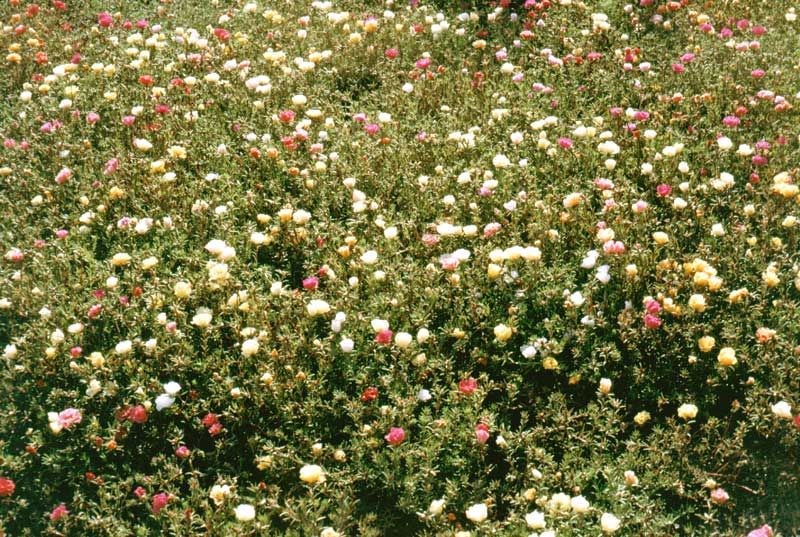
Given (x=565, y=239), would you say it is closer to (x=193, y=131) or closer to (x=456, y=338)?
(x=456, y=338)

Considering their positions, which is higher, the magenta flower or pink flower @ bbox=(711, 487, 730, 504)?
the magenta flower

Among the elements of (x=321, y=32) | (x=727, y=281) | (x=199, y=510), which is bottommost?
(x=199, y=510)

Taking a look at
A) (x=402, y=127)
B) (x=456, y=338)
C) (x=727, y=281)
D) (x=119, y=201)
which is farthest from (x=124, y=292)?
(x=727, y=281)

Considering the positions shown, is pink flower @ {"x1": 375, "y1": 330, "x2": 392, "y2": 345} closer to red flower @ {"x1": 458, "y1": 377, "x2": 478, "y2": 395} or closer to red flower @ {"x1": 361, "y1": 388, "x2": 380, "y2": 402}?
red flower @ {"x1": 361, "y1": 388, "x2": 380, "y2": 402}

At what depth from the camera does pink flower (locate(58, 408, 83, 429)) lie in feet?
11.0

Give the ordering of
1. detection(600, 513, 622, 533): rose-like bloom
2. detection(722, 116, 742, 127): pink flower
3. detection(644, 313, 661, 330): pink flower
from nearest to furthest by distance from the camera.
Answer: detection(600, 513, 622, 533): rose-like bloom < detection(644, 313, 661, 330): pink flower < detection(722, 116, 742, 127): pink flower

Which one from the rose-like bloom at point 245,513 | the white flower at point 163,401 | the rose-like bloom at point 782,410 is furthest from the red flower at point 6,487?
the rose-like bloom at point 782,410

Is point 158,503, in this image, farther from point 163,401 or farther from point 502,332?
point 502,332

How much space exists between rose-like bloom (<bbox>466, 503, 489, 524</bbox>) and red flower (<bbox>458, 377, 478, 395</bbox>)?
58 cm

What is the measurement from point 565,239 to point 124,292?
2615mm

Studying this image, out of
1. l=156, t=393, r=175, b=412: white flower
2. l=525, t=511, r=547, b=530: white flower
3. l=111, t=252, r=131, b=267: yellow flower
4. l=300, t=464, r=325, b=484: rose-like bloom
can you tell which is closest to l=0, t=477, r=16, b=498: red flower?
l=156, t=393, r=175, b=412: white flower

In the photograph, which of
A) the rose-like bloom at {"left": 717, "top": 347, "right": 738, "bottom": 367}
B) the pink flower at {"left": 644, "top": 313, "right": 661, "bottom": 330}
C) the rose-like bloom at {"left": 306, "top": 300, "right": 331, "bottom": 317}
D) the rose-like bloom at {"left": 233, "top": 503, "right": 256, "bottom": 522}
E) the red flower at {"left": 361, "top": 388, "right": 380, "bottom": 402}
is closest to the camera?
the rose-like bloom at {"left": 233, "top": 503, "right": 256, "bottom": 522}

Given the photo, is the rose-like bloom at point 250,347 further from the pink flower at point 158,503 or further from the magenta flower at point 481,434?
the magenta flower at point 481,434

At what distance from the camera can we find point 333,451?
10.8 feet
